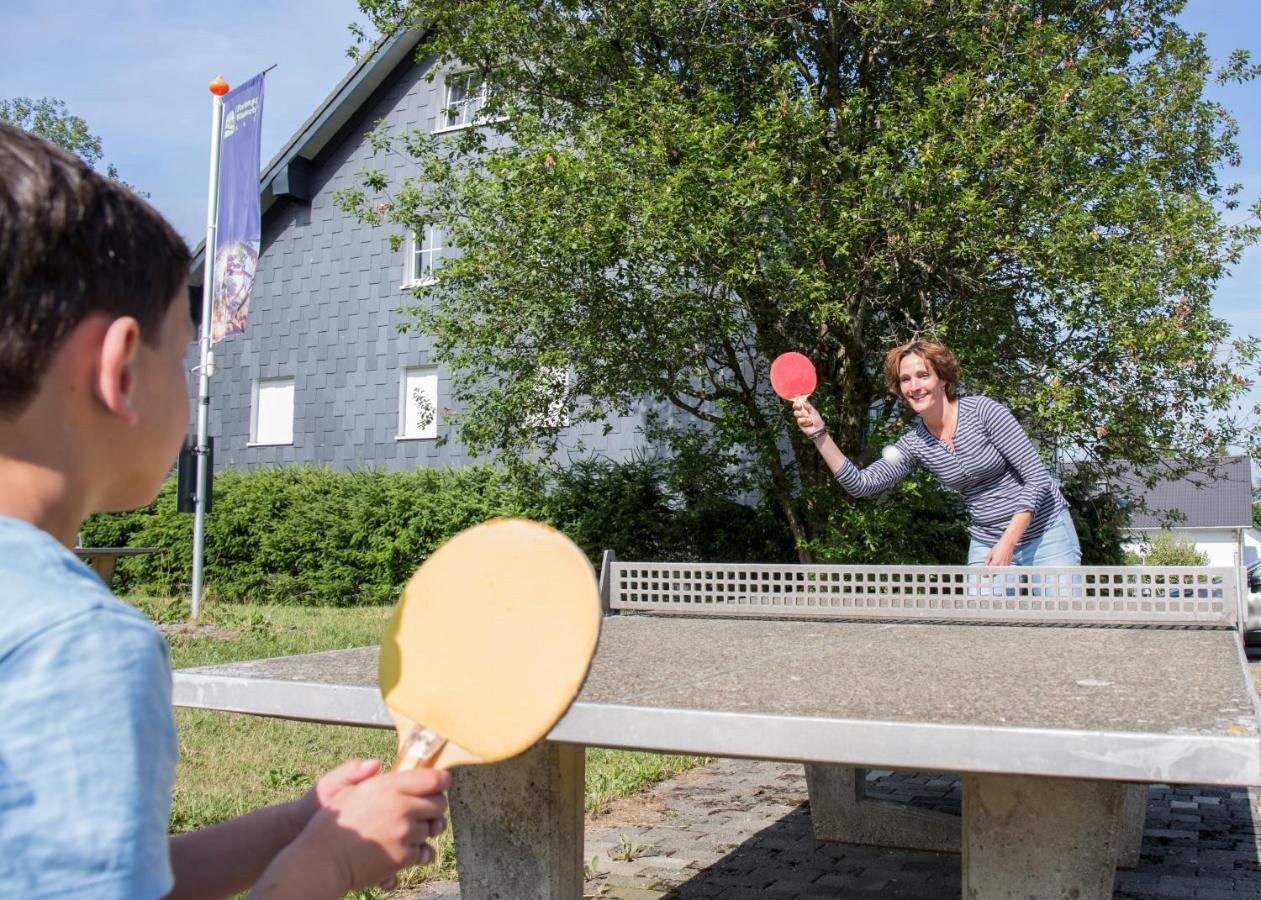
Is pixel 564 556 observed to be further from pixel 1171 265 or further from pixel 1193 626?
pixel 1171 265

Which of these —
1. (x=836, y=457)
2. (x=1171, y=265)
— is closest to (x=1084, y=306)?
(x=1171, y=265)

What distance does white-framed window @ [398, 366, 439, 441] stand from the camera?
64.6ft

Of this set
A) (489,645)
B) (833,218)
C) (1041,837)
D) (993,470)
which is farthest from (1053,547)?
(833,218)

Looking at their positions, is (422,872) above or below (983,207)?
below

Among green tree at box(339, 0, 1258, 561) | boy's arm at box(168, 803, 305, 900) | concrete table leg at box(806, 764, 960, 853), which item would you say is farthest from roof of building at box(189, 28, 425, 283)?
boy's arm at box(168, 803, 305, 900)

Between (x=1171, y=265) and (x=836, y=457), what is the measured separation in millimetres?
6312

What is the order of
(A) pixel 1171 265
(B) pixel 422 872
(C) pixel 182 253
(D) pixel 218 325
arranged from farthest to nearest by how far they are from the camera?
(D) pixel 218 325 → (A) pixel 1171 265 → (B) pixel 422 872 → (C) pixel 182 253

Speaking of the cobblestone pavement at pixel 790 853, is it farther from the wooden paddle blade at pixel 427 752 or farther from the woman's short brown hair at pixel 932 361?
the wooden paddle blade at pixel 427 752

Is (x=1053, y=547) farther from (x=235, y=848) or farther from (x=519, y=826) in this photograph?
(x=235, y=848)

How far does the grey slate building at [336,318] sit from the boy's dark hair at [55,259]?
17876mm

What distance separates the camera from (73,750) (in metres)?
0.85

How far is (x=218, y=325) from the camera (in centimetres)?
1439

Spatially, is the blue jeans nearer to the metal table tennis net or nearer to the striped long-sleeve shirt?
the striped long-sleeve shirt

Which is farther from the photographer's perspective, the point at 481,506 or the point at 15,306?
the point at 481,506
